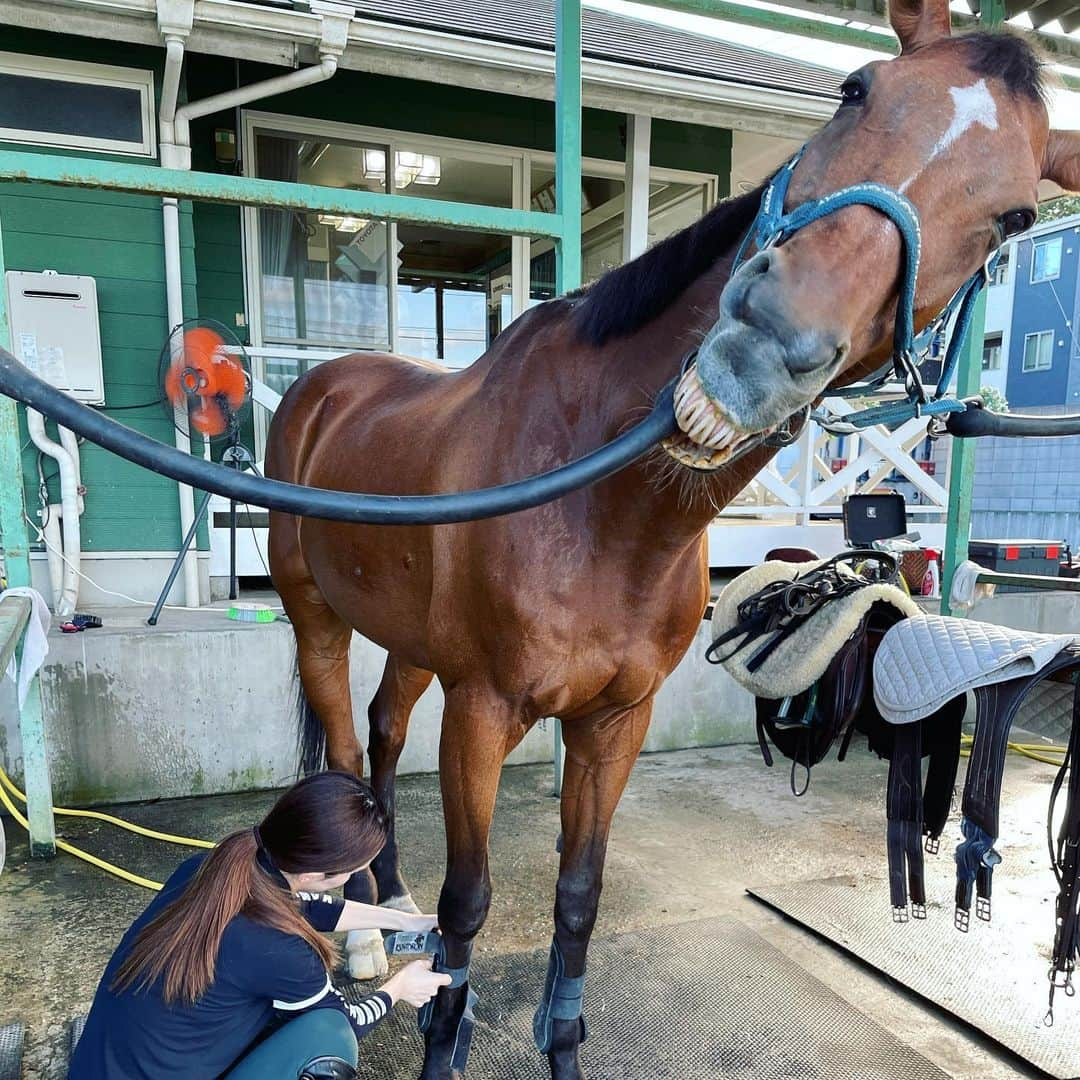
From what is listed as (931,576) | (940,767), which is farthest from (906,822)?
(931,576)

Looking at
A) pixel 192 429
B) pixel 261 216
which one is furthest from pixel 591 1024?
pixel 261 216

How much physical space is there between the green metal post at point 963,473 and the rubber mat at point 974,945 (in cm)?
144

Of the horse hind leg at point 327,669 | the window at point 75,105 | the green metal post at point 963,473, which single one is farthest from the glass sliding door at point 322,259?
the green metal post at point 963,473

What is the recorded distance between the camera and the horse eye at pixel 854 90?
891 mm

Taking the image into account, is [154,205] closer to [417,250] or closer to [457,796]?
[417,250]

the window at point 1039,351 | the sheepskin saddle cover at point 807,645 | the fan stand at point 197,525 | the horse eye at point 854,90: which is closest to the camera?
the horse eye at point 854,90

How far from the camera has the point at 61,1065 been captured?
169 cm

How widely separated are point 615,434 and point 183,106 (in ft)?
13.4

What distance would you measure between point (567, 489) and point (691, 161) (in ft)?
20.0

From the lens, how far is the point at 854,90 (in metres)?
0.90

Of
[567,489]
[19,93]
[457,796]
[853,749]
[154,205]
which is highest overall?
[19,93]

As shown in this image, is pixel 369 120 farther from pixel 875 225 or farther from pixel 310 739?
pixel 875 225

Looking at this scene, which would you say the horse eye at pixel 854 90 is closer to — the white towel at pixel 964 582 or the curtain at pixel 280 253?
the white towel at pixel 964 582

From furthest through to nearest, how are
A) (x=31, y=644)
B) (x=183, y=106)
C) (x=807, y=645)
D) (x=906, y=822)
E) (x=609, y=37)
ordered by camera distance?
(x=609, y=37), (x=183, y=106), (x=31, y=644), (x=807, y=645), (x=906, y=822)
